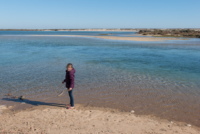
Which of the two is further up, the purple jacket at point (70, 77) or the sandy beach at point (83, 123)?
the purple jacket at point (70, 77)

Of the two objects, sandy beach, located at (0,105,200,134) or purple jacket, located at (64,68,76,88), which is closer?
sandy beach, located at (0,105,200,134)

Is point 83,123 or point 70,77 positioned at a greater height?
point 70,77

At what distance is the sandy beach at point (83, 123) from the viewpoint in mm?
5121

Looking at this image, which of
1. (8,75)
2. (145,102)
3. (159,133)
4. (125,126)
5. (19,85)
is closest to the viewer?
(159,133)

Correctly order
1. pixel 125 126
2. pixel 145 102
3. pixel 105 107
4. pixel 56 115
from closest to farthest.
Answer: pixel 125 126, pixel 56 115, pixel 105 107, pixel 145 102

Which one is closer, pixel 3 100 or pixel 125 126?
pixel 125 126

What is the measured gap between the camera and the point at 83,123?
5.57 metres

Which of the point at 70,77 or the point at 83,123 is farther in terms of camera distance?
the point at 70,77

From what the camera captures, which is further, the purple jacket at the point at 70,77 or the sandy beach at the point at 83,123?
the purple jacket at the point at 70,77

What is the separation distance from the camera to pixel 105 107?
23.4 feet

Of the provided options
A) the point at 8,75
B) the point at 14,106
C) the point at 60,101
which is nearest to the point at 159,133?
the point at 60,101

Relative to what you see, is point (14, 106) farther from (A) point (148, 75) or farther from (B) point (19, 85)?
(A) point (148, 75)

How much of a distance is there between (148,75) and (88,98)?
5714 millimetres

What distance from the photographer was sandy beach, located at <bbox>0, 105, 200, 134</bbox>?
5121 mm
